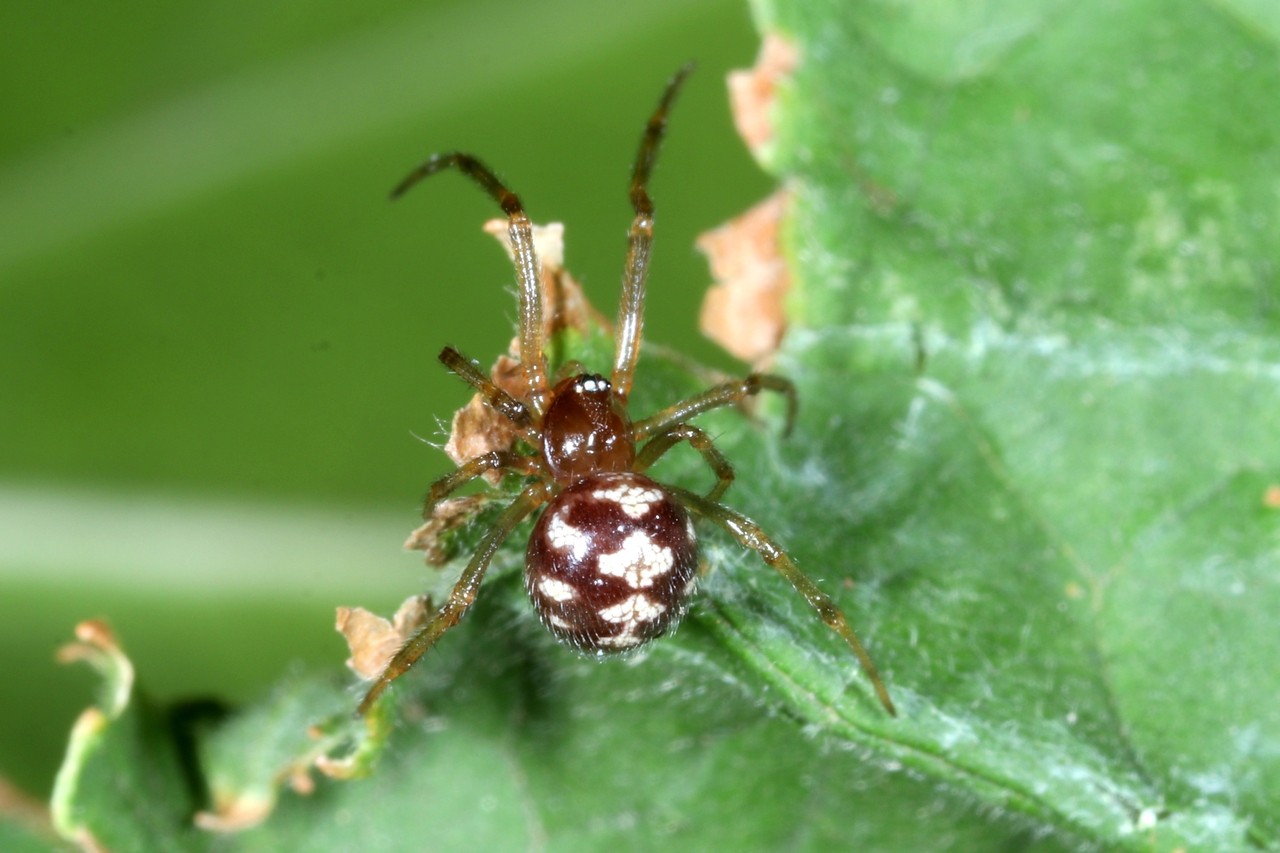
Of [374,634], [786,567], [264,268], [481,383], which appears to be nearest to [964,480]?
[786,567]

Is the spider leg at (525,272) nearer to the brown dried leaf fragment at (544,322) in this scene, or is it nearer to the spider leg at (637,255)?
the brown dried leaf fragment at (544,322)

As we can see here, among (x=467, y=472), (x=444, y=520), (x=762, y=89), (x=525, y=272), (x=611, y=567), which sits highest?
(x=762, y=89)

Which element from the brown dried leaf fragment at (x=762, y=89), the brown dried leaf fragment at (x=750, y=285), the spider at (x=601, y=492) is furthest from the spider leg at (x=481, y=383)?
the brown dried leaf fragment at (x=762, y=89)

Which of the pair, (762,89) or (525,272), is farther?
(762,89)

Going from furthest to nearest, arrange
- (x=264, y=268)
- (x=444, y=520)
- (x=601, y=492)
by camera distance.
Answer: (x=264, y=268)
(x=601, y=492)
(x=444, y=520)

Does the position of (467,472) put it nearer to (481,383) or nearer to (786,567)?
(481,383)

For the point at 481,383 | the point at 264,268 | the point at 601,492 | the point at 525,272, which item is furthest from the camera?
the point at 264,268

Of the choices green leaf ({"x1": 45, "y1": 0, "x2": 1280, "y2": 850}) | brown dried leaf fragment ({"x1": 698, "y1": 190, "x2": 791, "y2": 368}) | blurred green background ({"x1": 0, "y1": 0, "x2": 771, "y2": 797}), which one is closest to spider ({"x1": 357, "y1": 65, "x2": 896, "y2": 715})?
green leaf ({"x1": 45, "y1": 0, "x2": 1280, "y2": 850})
